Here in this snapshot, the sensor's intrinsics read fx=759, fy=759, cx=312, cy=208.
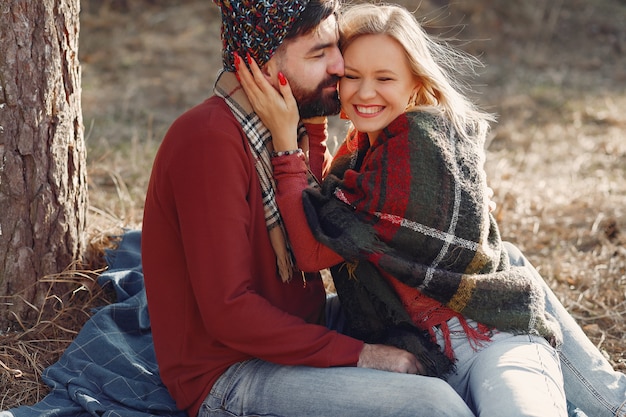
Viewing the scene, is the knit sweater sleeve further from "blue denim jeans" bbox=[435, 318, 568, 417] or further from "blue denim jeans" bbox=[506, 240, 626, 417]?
"blue denim jeans" bbox=[506, 240, 626, 417]

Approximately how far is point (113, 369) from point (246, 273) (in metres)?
→ 0.93

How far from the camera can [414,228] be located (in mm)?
2635

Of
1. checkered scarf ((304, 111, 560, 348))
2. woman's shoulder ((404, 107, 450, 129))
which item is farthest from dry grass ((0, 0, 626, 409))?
woman's shoulder ((404, 107, 450, 129))

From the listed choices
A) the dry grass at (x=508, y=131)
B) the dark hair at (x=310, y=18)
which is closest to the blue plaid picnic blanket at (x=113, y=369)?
the dry grass at (x=508, y=131)

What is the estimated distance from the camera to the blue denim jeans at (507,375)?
7.84ft

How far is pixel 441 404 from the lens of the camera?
7.82 ft

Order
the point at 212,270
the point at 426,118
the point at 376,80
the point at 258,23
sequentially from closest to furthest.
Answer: the point at 212,270, the point at 258,23, the point at 426,118, the point at 376,80

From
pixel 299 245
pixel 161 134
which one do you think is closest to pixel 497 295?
pixel 299 245

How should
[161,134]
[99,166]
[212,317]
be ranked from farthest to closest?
[161,134] < [99,166] < [212,317]

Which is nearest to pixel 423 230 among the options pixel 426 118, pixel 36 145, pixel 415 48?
pixel 426 118

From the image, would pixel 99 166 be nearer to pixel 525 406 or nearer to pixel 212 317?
pixel 212 317

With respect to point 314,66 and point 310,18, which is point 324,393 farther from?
point 310,18

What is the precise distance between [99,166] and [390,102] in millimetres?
3202

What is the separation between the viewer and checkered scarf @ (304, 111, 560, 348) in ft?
8.59
